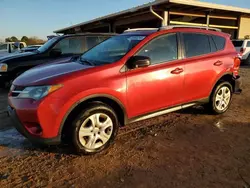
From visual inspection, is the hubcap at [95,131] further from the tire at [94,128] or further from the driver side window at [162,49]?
the driver side window at [162,49]

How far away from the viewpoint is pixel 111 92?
3.38 meters

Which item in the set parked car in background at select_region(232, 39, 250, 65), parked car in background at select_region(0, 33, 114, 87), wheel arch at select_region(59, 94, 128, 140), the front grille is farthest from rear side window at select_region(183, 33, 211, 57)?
parked car in background at select_region(232, 39, 250, 65)

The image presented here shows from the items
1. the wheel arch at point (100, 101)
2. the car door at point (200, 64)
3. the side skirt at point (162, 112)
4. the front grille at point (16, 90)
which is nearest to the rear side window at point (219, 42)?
the car door at point (200, 64)

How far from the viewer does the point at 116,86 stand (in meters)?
3.42

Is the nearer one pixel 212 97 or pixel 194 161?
pixel 194 161

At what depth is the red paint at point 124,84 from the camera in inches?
120

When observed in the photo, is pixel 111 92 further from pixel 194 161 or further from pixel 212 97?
pixel 212 97

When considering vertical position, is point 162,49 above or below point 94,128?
above

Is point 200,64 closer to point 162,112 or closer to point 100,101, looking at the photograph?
point 162,112

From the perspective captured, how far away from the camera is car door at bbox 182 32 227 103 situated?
4297 millimetres

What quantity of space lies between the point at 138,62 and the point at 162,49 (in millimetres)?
724

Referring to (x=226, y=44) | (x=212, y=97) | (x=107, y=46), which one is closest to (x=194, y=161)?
(x=212, y=97)

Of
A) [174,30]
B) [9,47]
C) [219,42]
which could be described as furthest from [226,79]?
[9,47]

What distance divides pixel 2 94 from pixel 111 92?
16.2ft
